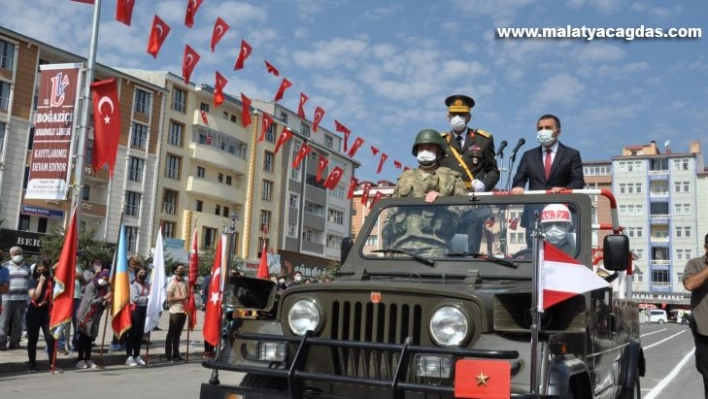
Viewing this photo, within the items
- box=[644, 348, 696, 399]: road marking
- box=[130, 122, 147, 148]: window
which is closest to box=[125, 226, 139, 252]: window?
box=[130, 122, 147, 148]: window

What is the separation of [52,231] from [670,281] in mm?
68880

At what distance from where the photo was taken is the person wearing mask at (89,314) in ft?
39.7

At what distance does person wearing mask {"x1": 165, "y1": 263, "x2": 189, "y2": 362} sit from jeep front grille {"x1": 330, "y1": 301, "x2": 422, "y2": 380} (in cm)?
1060

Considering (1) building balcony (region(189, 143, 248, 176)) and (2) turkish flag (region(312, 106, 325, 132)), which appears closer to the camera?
(2) turkish flag (region(312, 106, 325, 132))

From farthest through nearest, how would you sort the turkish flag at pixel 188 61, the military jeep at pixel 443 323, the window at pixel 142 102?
the window at pixel 142 102 → the turkish flag at pixel 188 61 → the military jeep at pixel 443 323

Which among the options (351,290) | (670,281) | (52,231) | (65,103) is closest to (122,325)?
(65,103)

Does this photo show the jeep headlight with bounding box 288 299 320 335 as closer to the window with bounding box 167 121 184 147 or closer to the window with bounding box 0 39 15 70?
the window with bounding box 0 39 15 70

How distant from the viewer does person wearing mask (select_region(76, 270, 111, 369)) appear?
39.7ft

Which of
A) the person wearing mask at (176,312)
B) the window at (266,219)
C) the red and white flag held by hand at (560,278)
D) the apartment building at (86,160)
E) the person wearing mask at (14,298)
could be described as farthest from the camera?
the window at (266,219)

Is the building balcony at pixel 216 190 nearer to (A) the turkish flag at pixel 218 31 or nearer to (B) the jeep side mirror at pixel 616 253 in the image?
(A) the turkish flag at pixel 218 31

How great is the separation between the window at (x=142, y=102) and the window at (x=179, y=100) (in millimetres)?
2665

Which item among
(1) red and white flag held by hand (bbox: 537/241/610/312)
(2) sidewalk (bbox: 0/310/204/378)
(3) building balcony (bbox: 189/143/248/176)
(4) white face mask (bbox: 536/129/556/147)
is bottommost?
(2) sidewalk (bbox: 0/310/204/378)

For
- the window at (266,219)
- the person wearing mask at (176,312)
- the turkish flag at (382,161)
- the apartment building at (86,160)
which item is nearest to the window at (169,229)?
the apartment building at (86,160)

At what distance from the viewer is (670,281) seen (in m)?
82.9
